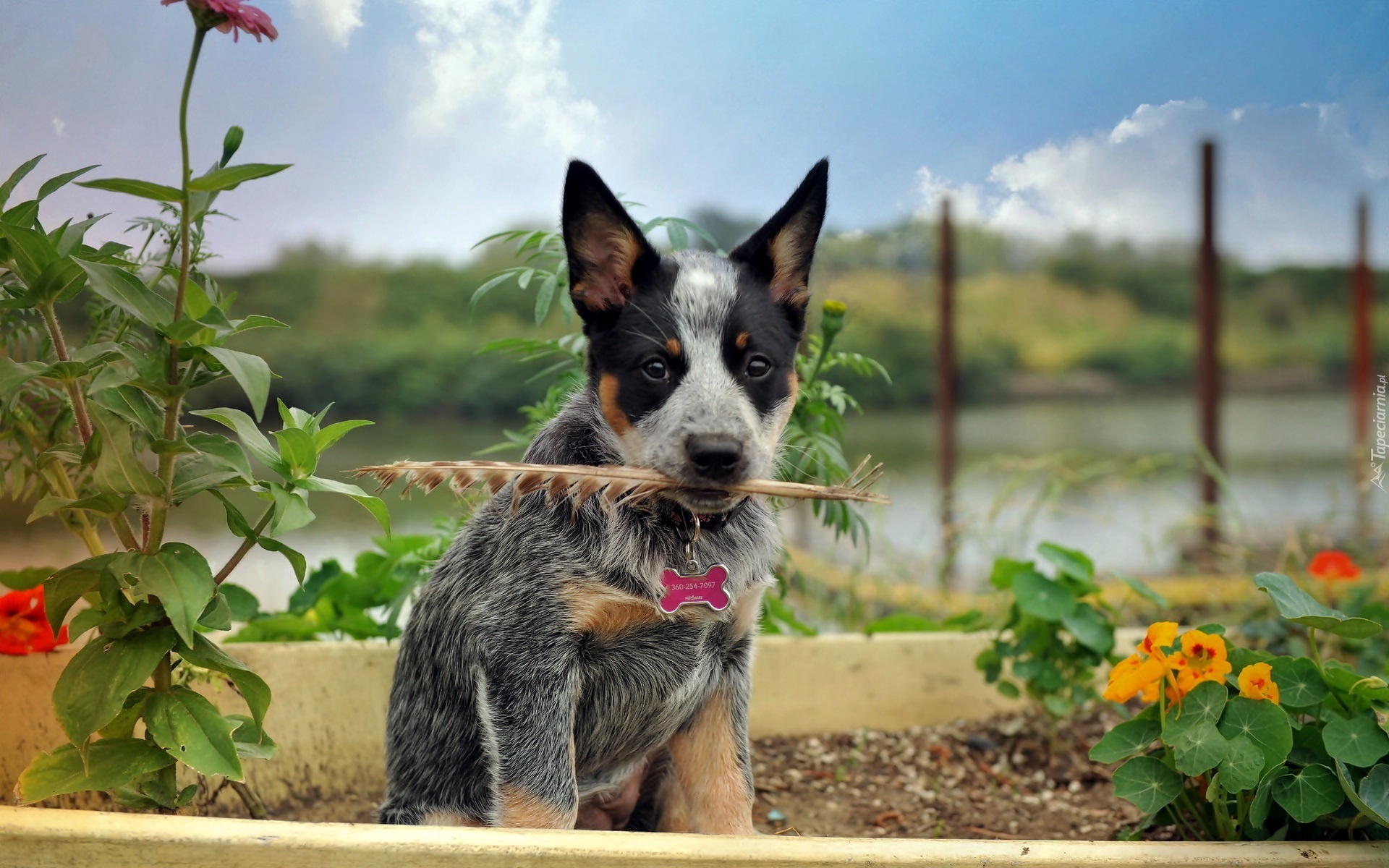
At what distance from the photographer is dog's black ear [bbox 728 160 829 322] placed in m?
1.61

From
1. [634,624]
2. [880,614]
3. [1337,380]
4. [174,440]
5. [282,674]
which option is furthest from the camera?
[1337,380]

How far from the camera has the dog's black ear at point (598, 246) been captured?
5.14ft

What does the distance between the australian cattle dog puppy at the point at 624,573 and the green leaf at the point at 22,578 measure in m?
0.91

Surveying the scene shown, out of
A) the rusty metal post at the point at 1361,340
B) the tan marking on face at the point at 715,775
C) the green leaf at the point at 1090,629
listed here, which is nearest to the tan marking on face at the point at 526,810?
the tan marking on face at the point at 715,775

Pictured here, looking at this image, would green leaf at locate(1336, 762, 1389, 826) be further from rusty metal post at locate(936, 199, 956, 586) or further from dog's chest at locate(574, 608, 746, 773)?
rusty metal post at locate(936, 199, 956, 586)

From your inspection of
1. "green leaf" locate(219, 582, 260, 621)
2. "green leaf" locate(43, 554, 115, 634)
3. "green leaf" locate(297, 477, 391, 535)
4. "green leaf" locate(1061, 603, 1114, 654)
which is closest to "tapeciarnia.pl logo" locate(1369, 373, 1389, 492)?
"green leaf" locate(1061, 603, 1114, 654)

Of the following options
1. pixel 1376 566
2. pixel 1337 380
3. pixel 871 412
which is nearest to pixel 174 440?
pixel 871 412

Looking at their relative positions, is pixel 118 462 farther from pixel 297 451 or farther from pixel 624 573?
pixel 624 573

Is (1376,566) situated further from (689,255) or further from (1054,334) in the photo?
(689,255)

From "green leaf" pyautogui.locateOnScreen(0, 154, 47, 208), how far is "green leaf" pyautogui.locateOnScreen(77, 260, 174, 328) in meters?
0.26

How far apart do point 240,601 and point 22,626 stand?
518mm

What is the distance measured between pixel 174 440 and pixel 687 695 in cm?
87

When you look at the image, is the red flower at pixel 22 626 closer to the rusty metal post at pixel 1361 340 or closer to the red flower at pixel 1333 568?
the red flower at pixel 1333 568

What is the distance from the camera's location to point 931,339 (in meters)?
4.81
